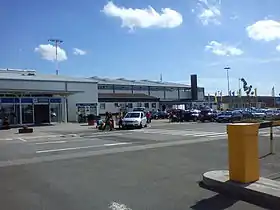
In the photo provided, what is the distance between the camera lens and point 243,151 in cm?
768

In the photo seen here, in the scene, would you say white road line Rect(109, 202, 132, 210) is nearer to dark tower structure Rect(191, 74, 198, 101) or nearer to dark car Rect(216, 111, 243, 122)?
dark car Rect(216, 111, 243, 122)

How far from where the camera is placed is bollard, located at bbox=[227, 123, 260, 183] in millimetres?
7680

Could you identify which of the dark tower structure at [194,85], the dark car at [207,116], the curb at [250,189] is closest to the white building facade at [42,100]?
the dark car at [207,116]

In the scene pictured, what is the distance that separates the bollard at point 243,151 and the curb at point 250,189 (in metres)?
0.19

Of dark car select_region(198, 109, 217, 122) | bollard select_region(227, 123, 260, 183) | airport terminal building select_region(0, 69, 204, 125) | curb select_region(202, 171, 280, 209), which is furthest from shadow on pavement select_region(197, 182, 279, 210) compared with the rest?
dark car select_region(198, 109, 217, 122)

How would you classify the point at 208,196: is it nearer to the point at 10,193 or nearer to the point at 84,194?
the point at 84,194

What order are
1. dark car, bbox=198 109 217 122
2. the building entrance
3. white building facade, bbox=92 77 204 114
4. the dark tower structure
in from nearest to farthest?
the building entrance → dark car, bbox=198 109 217 122 → white building facade, bbox=92 77 204 114 → the dark tower structure

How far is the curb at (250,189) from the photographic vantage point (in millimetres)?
6711

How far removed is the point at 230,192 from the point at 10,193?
4.55 m

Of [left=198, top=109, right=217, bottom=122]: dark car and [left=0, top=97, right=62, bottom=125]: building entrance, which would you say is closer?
[left=0, top=97, right=62, bottom=125]: building entrance

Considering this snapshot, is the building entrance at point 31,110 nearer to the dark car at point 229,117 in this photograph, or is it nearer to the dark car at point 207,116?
the dark car at point 207,116

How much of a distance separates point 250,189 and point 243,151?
820 mm

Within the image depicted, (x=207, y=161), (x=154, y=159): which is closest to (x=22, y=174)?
(x=154, y=159)

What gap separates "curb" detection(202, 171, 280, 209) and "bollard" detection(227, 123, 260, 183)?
0.19m
